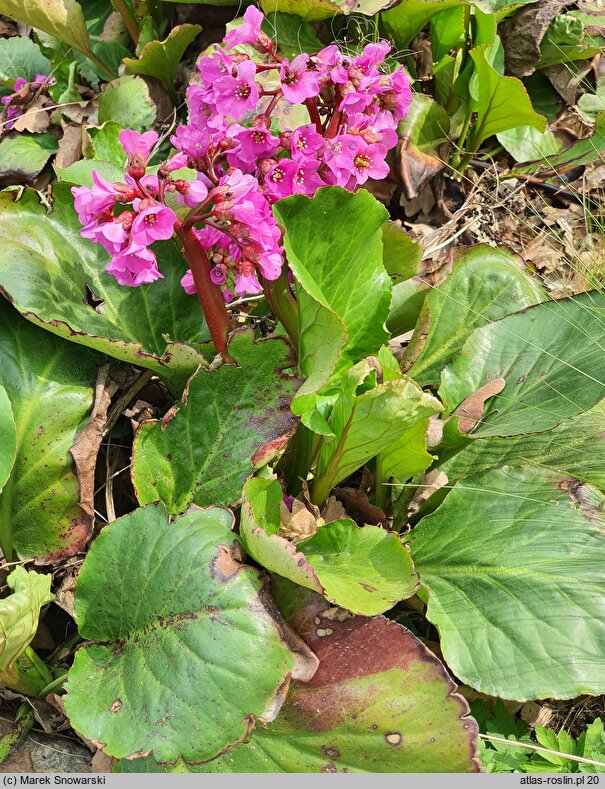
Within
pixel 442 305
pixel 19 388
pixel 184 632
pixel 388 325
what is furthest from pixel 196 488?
pixel 442 305

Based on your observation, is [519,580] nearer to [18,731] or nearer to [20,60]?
[18,731]

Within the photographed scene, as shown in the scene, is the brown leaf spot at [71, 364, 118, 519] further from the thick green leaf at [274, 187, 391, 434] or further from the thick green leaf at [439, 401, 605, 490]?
the thick green leaf at [439, 401, 605, 490]

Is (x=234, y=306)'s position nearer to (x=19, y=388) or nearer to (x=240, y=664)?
(x=19, y=388)

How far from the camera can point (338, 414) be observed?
52.6 inches

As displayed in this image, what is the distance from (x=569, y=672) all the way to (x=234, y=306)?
111cm

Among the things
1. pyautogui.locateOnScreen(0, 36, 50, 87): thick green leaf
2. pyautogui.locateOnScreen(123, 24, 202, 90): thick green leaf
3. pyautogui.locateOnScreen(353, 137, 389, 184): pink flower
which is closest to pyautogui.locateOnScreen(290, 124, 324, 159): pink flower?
pyautogui.locateOnScreen(353, 137, 389, 184): pink flower

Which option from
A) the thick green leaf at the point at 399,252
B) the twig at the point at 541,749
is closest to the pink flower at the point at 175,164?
the thick green leaf at the point at 399,252

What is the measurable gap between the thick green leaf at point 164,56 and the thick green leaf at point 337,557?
1.35 meters

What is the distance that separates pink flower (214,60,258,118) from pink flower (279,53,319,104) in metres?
0.05

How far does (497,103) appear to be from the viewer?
2025 mm

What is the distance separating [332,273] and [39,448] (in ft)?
2.23

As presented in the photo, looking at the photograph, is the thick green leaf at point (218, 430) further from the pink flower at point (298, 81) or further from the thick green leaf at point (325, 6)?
the thick green leaf at point (325, 6)

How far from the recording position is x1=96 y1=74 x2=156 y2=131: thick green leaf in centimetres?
196

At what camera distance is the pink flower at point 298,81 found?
4.21 ft
